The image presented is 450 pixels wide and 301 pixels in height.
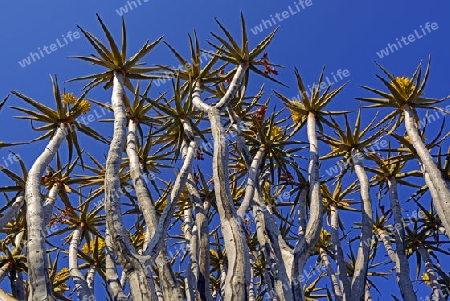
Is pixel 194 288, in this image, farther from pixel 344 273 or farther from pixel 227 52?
pixel 227 52

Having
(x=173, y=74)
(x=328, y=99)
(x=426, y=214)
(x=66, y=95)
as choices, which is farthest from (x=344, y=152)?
(x=66, y=95)

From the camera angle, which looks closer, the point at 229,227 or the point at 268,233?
the point at 229,227

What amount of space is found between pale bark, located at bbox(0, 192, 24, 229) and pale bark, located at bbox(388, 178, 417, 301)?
29.1 feet

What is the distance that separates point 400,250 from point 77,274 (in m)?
7.53

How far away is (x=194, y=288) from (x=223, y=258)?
4842 mm

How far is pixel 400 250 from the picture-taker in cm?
1065

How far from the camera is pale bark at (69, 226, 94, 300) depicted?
8350 mm

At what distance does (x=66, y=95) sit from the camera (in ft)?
31.3

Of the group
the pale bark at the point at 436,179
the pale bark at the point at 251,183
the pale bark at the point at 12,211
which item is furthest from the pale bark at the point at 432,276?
the pale bark at the point at 12,211

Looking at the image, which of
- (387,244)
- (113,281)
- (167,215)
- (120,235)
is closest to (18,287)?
(113,281)

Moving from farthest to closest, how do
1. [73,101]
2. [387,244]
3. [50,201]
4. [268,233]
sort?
[387,244], [73,101], [50,201], [268,233]

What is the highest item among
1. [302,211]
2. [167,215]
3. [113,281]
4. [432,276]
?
[302,211]

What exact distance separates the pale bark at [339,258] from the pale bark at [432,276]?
288cm

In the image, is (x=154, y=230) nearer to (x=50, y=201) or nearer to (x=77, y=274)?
(x=77, y=274)
